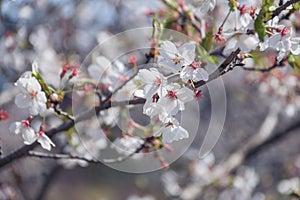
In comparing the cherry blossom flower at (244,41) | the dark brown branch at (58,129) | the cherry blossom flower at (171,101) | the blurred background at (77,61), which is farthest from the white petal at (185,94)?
the blurred background at (77,61)

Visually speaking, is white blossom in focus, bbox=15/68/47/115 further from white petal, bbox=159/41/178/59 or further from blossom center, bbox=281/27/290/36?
blossom center, bbox=281/27/290/36

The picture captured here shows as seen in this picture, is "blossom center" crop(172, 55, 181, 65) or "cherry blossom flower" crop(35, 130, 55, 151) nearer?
"blossom center" crop(172, 55, 181, 65)

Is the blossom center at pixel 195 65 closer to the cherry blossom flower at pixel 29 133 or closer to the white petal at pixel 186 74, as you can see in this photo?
the white petal at pixel 186 74

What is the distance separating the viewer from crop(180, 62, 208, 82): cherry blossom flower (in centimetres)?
105

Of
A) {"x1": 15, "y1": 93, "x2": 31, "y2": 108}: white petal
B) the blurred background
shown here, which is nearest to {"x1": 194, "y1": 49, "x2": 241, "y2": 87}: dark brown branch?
{"x1": 15, "y1": 93, "x2": 31, "y2": 108}: white petal

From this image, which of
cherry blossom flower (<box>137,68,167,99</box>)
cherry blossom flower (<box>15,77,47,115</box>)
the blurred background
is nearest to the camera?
cherry blossom flower (<box>137,68,167,99</box>)

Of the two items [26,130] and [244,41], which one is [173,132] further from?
[26,130]

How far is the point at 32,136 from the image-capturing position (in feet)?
4.04

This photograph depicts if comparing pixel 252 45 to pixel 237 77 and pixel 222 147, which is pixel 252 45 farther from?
pixel 237 77

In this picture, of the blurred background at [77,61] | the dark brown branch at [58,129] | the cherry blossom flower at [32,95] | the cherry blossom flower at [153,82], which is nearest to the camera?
the cherry blossom flower at [153,82]

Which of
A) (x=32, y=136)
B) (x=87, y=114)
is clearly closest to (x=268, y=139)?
(x=87, y=114)

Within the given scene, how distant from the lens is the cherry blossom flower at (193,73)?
1.05 metres

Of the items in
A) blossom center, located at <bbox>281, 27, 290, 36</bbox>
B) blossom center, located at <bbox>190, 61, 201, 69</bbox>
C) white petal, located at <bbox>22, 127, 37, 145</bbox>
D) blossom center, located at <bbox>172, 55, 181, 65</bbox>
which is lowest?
white petal, located at <bbox>22, 127, 37, 145</bbox>

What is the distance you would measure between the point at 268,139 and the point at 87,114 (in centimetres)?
169
